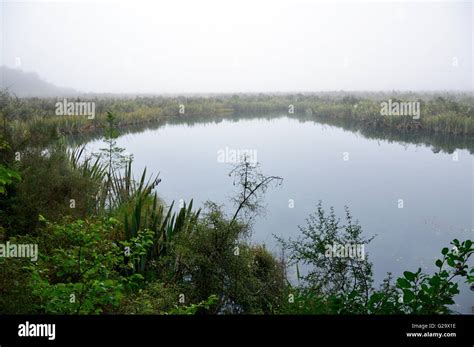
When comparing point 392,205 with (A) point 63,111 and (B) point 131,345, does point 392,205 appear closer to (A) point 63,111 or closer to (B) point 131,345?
(B) point 131,345

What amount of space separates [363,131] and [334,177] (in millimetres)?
938

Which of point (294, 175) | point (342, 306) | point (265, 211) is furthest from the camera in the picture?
point (294, 175)

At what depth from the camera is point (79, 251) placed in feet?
7.50

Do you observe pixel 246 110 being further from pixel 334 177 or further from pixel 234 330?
pixel 234 330

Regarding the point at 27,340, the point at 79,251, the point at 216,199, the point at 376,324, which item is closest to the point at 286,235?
the point at 216,199

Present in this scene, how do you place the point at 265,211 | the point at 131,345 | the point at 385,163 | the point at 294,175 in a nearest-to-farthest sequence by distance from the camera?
the point at 131,345 → the point at 265,211 → the point at 294,175 → the point at 385,163

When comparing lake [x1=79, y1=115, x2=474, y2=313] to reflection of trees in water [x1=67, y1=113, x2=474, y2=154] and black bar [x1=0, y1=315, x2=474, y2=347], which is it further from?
black bar [x1=0, y1=315, x2=474, y2=347]

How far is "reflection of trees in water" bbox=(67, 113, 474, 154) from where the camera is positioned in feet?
13.9

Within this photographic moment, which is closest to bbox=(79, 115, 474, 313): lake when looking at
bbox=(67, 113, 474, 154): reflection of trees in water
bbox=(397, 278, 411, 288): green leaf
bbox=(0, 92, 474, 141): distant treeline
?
bbox=(67, 113, 474, 154): reflection of trees in water

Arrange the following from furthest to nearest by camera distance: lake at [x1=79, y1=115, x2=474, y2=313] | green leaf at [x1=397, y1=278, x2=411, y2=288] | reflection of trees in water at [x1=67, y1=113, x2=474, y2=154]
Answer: reflection of trees in water at [x1=67, y1=113, x2=474, y2=154]
lake at [x1=79, y1=115, x2=474, y2=313]
green leaf at [x1=397, y1=278, x2=411, y2=288]

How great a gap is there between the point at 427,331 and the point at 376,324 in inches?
10.1

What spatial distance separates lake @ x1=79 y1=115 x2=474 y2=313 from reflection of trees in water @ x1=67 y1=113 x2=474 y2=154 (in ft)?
0.09

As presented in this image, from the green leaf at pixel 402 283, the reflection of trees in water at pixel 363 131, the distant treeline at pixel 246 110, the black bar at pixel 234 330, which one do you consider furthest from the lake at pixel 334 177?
the green leaf at pixel 402 283

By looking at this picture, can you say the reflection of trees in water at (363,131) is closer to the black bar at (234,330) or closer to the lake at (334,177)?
the lake at (334,177)
